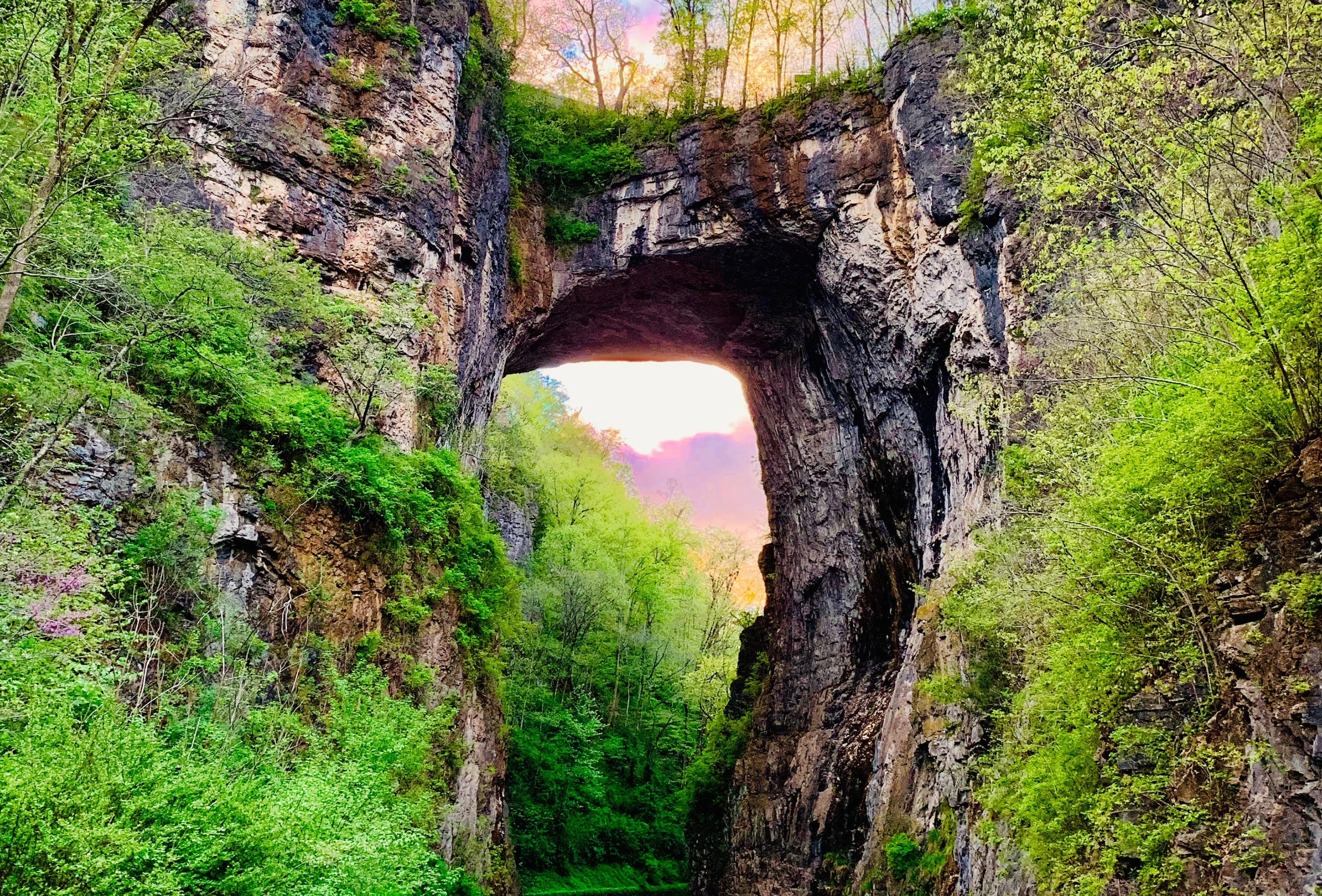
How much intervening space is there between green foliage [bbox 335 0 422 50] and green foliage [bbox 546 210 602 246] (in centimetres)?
572

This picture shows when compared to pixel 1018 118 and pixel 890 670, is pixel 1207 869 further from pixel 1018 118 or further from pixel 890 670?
pixel 890 670

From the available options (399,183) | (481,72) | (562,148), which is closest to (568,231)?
(562,148)

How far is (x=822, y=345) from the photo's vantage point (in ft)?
69.4

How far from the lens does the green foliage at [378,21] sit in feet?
55.1

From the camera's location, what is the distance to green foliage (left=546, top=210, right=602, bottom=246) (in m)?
21.8

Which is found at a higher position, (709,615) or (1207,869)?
(709,615)

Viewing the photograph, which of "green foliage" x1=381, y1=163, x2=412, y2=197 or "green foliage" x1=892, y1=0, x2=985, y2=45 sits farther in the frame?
"green foliage" x1=892, y1=0, x2=985, y2=45

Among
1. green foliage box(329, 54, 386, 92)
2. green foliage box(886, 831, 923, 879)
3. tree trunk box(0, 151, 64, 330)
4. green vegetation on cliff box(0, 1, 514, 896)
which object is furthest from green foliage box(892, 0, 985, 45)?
tree trunk box(0, 151, 64, 330)

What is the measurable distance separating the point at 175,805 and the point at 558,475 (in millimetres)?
27364

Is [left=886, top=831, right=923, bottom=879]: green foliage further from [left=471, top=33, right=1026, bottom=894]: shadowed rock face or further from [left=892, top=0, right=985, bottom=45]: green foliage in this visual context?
[left=892, top=0, right=985, bottom=45]: green foliage

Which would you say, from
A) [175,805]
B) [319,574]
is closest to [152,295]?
[319,574]

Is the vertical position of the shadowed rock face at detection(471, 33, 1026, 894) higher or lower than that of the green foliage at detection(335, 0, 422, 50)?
lower

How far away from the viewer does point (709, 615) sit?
112 ft

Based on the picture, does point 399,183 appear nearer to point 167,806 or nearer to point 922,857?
point 167,806
